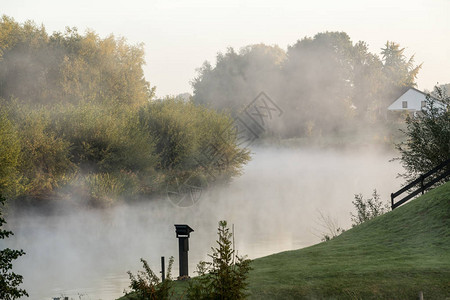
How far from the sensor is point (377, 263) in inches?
699

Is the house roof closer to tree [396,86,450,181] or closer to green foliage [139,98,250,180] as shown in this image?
green foliage [139,98,250,180]

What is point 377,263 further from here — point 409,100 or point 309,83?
point 409,100

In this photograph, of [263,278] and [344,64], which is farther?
[344,64]

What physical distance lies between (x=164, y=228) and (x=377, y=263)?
23.5 meters

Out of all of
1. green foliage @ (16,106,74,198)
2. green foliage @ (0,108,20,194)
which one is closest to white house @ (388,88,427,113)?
green foliage @ (16,106,74,198)

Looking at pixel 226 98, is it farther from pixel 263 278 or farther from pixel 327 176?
pixel 263 278

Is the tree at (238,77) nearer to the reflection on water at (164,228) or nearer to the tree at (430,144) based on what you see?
the reflection on water at (164,228)

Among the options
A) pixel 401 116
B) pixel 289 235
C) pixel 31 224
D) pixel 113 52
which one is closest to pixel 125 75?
pixel 113 52

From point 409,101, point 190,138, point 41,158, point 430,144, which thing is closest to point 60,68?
point 190,138

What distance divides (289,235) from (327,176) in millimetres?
38776

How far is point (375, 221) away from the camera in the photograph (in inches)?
958

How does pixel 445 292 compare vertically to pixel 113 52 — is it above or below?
below

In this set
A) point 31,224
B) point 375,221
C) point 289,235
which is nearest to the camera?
point 375,221

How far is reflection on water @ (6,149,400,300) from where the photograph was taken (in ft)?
84.3
